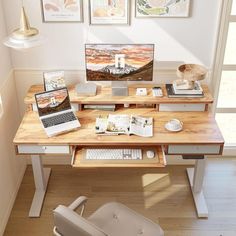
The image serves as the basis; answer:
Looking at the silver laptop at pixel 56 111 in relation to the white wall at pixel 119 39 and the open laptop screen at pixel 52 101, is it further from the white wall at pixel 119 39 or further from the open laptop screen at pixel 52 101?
the white wall at pixel 119 39

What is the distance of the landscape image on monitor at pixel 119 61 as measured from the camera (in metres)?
3.34

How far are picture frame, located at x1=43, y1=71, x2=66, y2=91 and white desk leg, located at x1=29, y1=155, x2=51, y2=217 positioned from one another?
0.63 metres

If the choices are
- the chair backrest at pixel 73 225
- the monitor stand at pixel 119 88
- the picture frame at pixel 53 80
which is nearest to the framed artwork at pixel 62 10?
the picture frame at pixel 53 80

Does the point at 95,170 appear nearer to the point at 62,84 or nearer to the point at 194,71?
the point at 62,84

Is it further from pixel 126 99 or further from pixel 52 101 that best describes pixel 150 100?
pixel 52 101

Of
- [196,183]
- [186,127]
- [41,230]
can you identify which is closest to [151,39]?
[186,127]

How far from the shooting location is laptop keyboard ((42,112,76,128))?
129 inches

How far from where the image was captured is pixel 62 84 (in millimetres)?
3607

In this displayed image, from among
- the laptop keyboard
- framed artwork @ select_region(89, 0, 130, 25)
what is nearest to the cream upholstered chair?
the laptop keyboard

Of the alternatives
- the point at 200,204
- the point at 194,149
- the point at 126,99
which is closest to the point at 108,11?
the point at 126,99

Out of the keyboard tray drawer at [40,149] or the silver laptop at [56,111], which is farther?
the silver laptop at [56,111]

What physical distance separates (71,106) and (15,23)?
87 cm

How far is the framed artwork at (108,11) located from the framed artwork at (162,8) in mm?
105

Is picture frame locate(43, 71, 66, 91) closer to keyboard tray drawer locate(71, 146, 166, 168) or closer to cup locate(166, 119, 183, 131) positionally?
keyboard tray drawer locate(71, 146, 166, 168)
